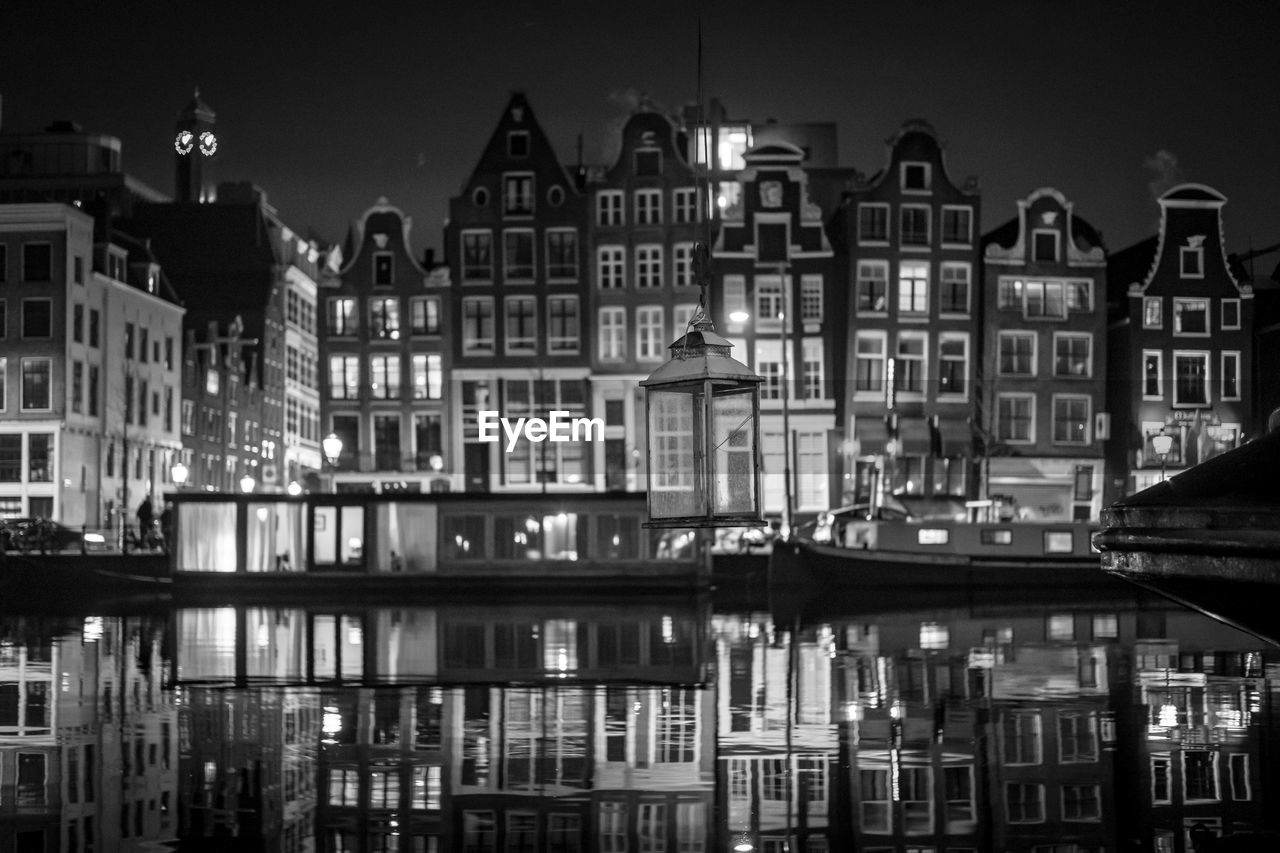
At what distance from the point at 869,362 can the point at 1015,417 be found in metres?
5.78

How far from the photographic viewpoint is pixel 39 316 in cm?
6088

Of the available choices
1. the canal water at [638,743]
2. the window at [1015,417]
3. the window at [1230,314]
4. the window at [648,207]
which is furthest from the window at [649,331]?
the canal water at [638,743]

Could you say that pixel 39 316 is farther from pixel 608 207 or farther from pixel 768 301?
pixel 768 301

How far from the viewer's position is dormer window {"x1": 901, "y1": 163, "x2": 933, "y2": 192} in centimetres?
5894

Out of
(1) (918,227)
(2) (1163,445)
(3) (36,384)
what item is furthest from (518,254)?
(2) (1163,445)

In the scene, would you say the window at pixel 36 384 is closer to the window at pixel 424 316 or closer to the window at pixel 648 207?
the window at pixel 424 316

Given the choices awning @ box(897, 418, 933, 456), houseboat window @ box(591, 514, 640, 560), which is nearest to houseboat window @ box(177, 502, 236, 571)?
houseboat window @ box(591, 514, 640, 560)

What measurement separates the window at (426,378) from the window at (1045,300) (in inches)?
844

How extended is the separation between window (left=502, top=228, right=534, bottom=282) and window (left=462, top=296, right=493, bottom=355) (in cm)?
154

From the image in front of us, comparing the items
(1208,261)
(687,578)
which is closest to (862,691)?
(687,578)

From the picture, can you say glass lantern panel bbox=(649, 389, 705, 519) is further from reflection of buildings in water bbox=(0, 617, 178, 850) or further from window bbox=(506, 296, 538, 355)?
window bbox=(506, 296, 538, 355)

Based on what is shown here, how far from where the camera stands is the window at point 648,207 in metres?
59.8

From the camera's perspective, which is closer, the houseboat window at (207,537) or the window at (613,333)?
the houseboat window at (207,537)

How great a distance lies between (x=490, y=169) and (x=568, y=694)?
44.7m
